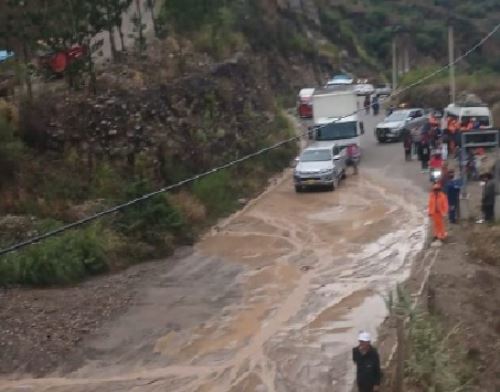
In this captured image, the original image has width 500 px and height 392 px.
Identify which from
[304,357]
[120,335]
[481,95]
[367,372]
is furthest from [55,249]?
[481,95]

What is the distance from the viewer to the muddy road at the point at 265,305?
14.4 metres

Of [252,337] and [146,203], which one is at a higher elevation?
[146,203]

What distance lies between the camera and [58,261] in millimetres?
19672

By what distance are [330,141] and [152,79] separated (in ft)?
29.2

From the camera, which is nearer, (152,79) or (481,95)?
(152,79)

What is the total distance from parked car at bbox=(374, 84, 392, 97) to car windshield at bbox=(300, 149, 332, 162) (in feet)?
89.5

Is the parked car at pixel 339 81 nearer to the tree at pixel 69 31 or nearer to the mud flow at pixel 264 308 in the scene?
the tree at pixel 69 31

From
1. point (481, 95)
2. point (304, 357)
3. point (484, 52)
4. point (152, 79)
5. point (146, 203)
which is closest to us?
point (304, 357)

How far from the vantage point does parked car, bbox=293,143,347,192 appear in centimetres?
2966

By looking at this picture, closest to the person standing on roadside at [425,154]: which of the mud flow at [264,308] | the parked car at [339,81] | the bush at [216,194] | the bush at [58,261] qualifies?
the mud flow at [264,308]

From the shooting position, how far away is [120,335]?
16578mm

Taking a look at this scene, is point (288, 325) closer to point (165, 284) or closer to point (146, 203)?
point (165, 284)

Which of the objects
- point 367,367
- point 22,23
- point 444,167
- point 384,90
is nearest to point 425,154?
point 444,167

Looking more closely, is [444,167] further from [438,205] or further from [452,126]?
[452,126]
